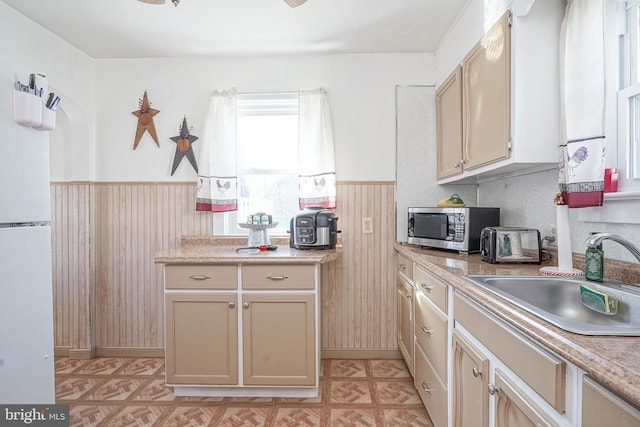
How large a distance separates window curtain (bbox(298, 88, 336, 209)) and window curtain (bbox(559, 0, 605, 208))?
1578 millimetres

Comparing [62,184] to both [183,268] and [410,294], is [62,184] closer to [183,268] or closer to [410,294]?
[183,268]

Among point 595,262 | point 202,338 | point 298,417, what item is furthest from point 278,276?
point 595,262

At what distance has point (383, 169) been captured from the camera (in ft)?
9.06

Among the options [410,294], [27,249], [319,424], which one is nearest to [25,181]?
[27,249]

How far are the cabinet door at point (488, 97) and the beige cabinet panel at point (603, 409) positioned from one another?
1.17 metres

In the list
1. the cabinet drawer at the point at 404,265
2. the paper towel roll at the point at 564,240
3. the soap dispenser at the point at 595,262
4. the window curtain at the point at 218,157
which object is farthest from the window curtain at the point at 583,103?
the window curtain at the point at 218,157

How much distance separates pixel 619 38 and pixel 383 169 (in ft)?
5.29

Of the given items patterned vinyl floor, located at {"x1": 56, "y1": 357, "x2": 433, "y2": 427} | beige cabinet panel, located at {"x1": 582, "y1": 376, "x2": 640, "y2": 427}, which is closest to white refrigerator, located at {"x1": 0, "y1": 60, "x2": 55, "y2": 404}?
patterned vinyl floor, located at {"x1": 56, "y1": 357, "x2": 433, "y2": 427}

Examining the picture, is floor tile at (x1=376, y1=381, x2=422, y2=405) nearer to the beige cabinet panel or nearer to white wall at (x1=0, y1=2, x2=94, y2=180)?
the beige cabinet panel

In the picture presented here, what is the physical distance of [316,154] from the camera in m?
2.67

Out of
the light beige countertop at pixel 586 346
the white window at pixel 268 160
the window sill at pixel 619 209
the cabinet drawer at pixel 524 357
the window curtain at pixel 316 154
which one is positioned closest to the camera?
the light beige countertop at pixel 586 346

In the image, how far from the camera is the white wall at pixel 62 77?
2148 mm

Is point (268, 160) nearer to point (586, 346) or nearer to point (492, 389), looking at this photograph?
point (492, 389)

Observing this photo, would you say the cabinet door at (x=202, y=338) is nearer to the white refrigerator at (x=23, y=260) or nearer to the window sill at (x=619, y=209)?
the white refrigerator at (x=23, y=260)
